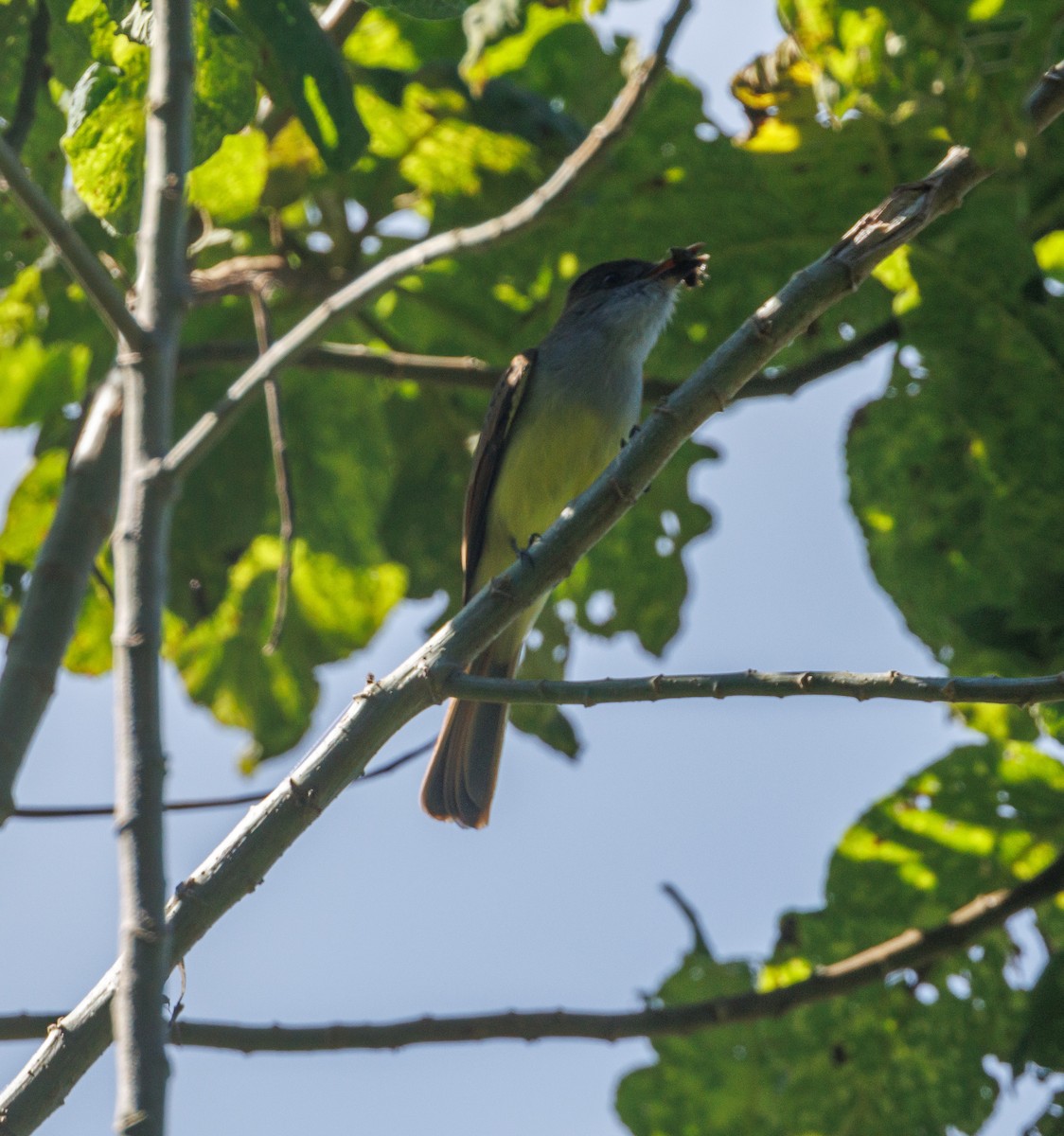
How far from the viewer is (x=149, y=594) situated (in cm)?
217

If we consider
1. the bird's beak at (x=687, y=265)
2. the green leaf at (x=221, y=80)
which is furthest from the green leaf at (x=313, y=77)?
the bird's beak at (x=687, y=265)

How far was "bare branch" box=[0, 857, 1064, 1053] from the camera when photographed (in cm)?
282

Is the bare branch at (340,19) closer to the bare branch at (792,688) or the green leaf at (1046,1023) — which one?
the bare branch at (792,688)

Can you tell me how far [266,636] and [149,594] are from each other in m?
3.20

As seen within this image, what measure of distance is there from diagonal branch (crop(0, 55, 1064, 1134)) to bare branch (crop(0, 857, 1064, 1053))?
0.12 m

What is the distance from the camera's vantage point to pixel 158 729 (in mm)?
2041

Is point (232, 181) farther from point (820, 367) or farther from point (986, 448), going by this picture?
point (986, 448)

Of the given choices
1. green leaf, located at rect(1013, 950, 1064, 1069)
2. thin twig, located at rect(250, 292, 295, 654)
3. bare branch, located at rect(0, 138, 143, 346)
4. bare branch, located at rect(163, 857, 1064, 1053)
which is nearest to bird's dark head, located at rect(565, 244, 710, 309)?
thin twig, located at rect(250, 292, 295, 654)

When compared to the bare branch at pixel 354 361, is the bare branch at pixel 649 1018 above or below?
below

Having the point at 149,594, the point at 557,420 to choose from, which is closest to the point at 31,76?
the point at 149,594

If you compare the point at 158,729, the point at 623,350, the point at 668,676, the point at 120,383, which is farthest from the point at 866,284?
the point at 158,729

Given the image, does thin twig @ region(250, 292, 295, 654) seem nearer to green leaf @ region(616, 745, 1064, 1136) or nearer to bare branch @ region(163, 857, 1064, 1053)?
bare branch @ region(163, 857, 1064, 1053)

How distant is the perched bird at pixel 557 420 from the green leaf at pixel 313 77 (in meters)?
1.83

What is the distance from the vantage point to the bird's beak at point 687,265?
4430 millimetres
